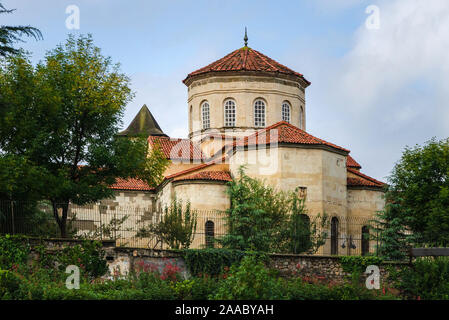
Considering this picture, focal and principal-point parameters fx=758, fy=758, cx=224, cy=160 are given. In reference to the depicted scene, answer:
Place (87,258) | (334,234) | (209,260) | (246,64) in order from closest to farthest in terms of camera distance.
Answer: (87,258) → (209,260) → (334,234) → (246,64)

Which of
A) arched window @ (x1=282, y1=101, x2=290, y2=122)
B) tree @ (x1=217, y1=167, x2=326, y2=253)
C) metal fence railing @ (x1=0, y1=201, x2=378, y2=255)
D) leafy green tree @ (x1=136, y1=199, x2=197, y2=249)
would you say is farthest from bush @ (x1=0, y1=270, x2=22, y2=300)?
arched window @ (x1=282, y1=101, x2=290, y2=122)

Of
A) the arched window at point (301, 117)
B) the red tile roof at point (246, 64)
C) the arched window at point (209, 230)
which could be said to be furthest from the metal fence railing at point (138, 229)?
the red tile roof at point (246, 64)

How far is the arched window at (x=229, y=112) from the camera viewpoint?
47156 millimetres

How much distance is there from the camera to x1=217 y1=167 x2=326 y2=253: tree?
33406 millimetres

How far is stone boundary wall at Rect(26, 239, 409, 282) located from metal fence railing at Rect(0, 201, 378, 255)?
2566 millimetres

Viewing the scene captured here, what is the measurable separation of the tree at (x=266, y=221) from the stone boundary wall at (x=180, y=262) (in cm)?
213

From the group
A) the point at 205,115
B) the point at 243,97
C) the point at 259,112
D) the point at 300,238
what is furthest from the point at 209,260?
the point at 205,115

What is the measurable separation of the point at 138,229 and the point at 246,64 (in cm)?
1564

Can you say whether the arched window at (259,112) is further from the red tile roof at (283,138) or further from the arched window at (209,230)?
the arched window at (209,230)

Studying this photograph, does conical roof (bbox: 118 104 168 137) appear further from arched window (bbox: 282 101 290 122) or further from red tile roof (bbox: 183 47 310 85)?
arched window (bbox: 282 101 290 122)

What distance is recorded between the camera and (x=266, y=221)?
35.0m

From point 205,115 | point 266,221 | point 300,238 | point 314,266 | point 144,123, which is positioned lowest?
point 314,266

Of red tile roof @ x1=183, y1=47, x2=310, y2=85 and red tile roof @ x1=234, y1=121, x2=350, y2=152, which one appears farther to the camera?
red tile roof @ x1=183, y1=47, x2=310, y2=85

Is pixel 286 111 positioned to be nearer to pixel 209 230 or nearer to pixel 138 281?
pixel 209 230
